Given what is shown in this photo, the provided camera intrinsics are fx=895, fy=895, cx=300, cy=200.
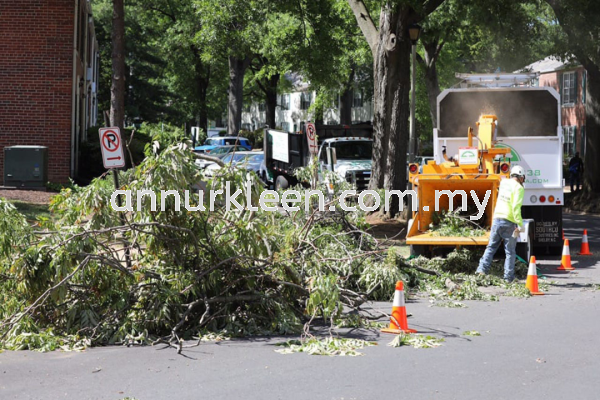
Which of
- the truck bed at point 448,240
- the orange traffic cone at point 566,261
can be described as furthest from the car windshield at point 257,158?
the truck bed at point 448,240

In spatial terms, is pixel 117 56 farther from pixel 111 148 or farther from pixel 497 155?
pixel 497 155

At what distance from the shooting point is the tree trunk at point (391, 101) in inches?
854

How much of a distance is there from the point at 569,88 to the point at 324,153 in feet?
95.5

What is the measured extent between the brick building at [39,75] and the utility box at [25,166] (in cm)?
122

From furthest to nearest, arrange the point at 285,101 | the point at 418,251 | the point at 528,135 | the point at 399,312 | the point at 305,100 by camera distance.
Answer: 1. the point at 285,101
2. the point at 305,100
3. the point at 528,135
4. the point at 418,251
5. the point at 399,312

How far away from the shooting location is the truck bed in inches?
Answer: 544

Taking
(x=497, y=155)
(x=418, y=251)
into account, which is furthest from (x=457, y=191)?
(x=497, y=155)

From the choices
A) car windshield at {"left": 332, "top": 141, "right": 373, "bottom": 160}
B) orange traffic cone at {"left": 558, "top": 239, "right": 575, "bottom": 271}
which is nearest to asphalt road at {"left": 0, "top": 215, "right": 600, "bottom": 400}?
orange traffic cone at {"left": 558, "top": 239, "right": 575, "bottom": 271}

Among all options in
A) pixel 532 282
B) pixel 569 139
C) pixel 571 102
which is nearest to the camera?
pixel 532 282

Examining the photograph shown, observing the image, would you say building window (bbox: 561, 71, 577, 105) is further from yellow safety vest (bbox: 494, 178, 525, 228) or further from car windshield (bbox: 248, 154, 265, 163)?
yellow safety vest (bbox: 494, 178, 525, 228)

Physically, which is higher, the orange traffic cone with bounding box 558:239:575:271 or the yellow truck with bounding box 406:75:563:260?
the yellow truck with bounding box 406:75:563:260

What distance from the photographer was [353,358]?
27.8 ft

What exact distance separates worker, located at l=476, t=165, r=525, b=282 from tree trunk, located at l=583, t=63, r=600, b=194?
1914 centimetres

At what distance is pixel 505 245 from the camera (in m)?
13.2
